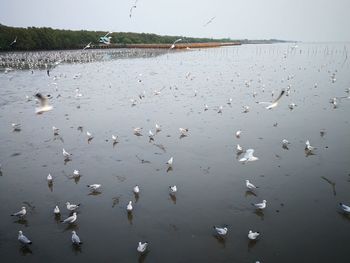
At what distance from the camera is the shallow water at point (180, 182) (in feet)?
28.5

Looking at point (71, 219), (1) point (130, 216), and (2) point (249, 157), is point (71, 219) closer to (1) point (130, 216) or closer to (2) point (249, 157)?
(1) point (130, 216)

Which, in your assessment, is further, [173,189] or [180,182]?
[180,182]

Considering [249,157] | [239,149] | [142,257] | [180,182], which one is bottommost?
[142,257]

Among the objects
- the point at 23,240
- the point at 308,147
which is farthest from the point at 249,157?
the point at 23,240

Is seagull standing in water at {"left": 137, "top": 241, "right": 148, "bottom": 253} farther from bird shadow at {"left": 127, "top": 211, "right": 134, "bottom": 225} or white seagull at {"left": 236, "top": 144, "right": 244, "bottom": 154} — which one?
white seagull at {"left": 236, "top": 144, "right": 244, "bottom": 154}

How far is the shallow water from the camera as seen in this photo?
28.5 feet

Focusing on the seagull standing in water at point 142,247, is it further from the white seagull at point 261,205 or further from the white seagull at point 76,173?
the white seagull at point 76,173

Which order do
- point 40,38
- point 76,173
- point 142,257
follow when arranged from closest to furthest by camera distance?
point 142,257
point 76,173
point 40,38

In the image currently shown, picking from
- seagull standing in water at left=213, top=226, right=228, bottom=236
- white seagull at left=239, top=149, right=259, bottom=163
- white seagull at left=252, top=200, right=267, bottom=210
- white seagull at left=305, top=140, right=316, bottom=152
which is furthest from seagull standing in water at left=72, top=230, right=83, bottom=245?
white seagull at left=305, top=140, right=316, bottom=152

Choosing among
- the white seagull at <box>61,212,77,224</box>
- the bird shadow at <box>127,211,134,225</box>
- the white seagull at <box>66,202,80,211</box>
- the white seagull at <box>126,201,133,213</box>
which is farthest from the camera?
the white seagull at <box>126,201,133,213</box>

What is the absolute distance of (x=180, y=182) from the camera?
1195cm

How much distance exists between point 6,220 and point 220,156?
8.19 meters

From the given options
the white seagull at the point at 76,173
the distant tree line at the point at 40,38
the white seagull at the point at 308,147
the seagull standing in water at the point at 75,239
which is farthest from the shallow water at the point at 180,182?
the distant tree line at the point at 40,38

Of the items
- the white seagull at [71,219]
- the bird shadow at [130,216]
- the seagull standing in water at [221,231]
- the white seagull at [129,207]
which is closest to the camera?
the seagull standing in water at [221,231]
